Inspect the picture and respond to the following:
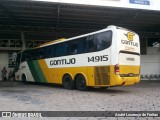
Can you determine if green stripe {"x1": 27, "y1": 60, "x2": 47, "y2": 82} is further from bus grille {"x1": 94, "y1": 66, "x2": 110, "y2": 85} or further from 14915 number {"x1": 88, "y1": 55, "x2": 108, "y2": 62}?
bus grille {"x1": 94, "y1": 66, "x2": 110, "y2": 85}

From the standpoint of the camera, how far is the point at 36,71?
19.8m

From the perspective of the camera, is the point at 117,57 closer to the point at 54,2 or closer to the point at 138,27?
the point at 54,2

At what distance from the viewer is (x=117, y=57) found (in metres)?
12.8

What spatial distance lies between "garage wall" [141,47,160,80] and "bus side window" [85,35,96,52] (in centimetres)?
1462

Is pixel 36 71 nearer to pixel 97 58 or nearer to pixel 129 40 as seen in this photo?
pixel 97 58

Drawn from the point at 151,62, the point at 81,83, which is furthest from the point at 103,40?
the point at 151,62

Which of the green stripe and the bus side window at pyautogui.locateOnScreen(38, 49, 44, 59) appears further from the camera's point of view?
the green stripe

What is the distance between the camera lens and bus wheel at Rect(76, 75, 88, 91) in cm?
1472

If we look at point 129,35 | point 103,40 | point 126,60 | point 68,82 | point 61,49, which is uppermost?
point 129,35

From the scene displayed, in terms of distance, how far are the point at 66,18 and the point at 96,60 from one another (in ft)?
28.1

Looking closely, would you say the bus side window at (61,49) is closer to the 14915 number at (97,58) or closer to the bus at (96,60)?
the bus at (96,60)

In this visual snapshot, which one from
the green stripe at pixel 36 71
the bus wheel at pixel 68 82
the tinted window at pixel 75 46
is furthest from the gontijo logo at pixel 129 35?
the green stripe at pixel 36 71

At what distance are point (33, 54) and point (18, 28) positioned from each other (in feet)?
14.1


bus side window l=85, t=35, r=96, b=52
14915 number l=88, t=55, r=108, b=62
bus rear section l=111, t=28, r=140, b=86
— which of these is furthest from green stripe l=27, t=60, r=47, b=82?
bus rear section l=111, t=28, r=140, b=86
